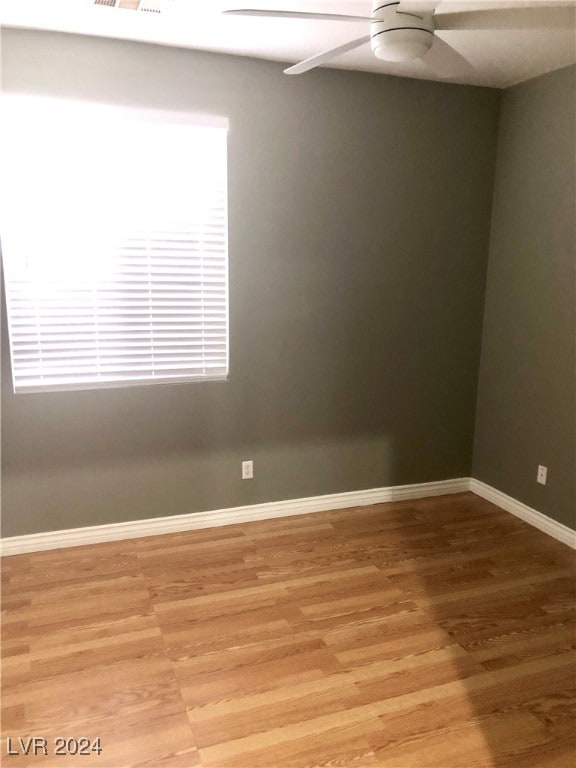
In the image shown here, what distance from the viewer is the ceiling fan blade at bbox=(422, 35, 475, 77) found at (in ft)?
9.25

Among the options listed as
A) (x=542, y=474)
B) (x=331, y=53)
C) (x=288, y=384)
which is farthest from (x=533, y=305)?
(x=331, y=53)

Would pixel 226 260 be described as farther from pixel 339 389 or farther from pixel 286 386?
pixel 339 389

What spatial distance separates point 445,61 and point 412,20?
3.34 feet

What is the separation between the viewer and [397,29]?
214 centimetres

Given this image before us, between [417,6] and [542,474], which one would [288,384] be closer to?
[542,474]

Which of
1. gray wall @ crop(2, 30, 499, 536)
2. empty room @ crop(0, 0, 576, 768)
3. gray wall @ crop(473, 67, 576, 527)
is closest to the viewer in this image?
empty room @ crop(0, 0, 576, 768)

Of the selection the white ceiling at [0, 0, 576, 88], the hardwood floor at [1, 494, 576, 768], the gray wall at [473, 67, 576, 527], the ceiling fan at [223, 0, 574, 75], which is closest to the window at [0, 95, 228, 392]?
the white ceiling at [0, 0, 576, 88]

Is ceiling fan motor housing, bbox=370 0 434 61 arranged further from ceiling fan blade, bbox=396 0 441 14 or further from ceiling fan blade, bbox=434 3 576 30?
ceiling fan blade, bbox=434 3 576 30

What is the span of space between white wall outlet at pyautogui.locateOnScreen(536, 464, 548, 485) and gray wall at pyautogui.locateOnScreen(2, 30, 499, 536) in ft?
2.02

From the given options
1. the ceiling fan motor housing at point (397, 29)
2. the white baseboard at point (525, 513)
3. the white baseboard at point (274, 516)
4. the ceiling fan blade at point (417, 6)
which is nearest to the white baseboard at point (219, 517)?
the white baseboard at point (274, 516)

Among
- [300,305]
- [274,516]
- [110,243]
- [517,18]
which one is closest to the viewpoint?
[517,18]

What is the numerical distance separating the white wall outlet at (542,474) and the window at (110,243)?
2.01 m

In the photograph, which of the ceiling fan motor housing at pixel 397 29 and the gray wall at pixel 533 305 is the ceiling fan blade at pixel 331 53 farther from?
the gray wall at pixel 533 305

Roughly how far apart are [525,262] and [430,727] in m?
2.58
